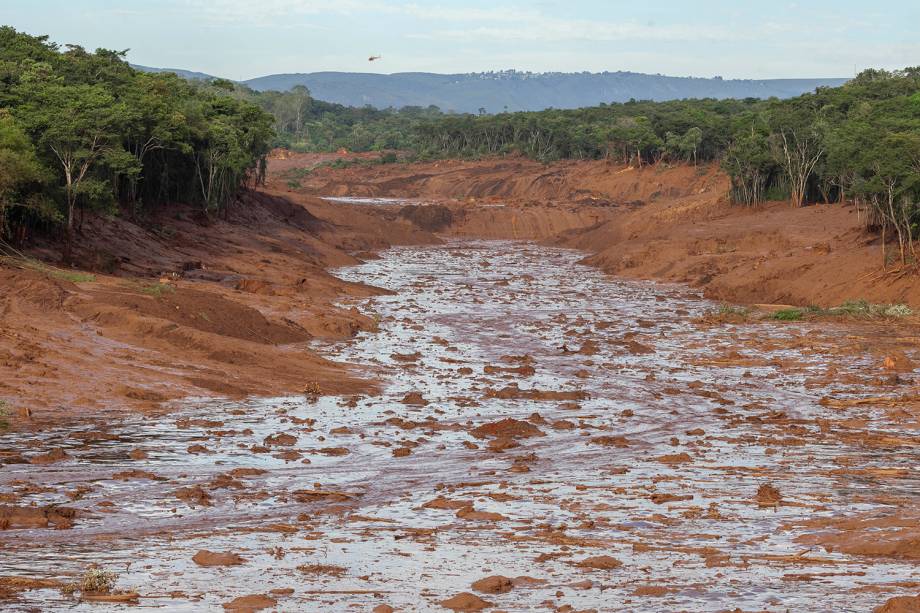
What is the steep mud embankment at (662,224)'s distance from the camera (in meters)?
41.7

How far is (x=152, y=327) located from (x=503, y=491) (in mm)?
11820

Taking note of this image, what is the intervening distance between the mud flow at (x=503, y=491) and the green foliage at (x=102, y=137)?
32.9ft

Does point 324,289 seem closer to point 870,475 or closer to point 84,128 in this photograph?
Result: point 84,128

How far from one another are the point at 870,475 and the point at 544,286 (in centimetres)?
3467

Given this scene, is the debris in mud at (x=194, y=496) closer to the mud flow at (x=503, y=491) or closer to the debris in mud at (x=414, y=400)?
the mud flow at (x=503, y=491)

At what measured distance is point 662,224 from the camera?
6469cm

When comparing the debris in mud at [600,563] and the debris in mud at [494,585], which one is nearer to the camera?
the debris in mud at [494,585]

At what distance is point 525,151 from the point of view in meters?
112

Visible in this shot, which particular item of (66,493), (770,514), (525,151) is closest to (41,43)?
(66,493)

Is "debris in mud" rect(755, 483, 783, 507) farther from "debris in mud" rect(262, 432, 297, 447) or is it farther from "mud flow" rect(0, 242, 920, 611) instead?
"debris in mud" rect(262, 432, 297, 447)

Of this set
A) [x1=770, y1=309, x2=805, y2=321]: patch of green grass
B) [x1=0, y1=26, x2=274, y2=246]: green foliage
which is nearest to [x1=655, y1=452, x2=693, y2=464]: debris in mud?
[x1=0, y1=26, x2=274, y2=246]: green foliage

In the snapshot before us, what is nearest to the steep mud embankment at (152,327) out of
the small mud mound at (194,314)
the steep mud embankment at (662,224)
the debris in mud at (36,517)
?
the small mud mound at (194,314)

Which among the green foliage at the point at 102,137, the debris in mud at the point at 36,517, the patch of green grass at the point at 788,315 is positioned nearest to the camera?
the debris in mud at the point at 36,517

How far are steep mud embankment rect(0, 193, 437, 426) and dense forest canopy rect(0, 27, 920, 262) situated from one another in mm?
2076
